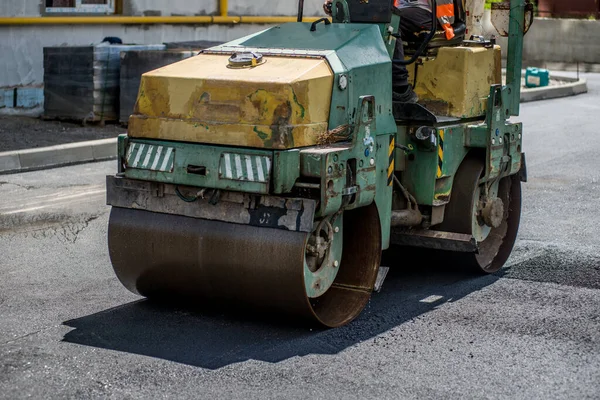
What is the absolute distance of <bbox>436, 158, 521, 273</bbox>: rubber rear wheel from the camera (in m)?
7.31

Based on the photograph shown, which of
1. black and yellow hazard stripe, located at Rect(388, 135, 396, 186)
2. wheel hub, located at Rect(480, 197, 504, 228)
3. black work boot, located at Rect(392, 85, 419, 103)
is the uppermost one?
black work boot, located at Rect(392, 85, 419, 103)

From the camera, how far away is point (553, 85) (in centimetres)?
2130

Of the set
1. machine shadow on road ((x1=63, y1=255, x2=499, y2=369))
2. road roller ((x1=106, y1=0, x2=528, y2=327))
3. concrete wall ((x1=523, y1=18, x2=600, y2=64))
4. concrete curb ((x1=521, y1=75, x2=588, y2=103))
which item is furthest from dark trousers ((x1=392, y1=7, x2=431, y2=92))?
concrete wall ((x1=523, y1=18, x2=600, y2=64))

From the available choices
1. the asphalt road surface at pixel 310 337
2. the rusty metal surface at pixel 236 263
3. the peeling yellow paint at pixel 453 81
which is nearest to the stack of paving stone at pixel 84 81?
the asphalt road surface at pixel 310 337

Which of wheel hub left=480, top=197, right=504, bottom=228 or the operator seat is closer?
the operator seat

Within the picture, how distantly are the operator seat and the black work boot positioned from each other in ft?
1.32

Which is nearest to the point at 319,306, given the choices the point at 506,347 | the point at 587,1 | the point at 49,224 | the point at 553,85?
the point at 506,347

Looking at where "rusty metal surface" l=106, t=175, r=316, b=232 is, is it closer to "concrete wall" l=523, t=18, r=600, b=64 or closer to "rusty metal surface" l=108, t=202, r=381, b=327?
"rusty metal surface" l=108, t=202, r=381, b=327

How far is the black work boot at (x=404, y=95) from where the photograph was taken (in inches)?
271

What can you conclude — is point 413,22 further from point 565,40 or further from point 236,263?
point 565,40

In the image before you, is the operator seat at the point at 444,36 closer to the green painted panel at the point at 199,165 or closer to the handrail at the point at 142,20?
the green painted panel at the point at 199,165

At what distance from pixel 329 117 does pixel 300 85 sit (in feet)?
0.99

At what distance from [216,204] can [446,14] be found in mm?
2397

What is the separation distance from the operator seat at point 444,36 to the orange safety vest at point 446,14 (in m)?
0.04
